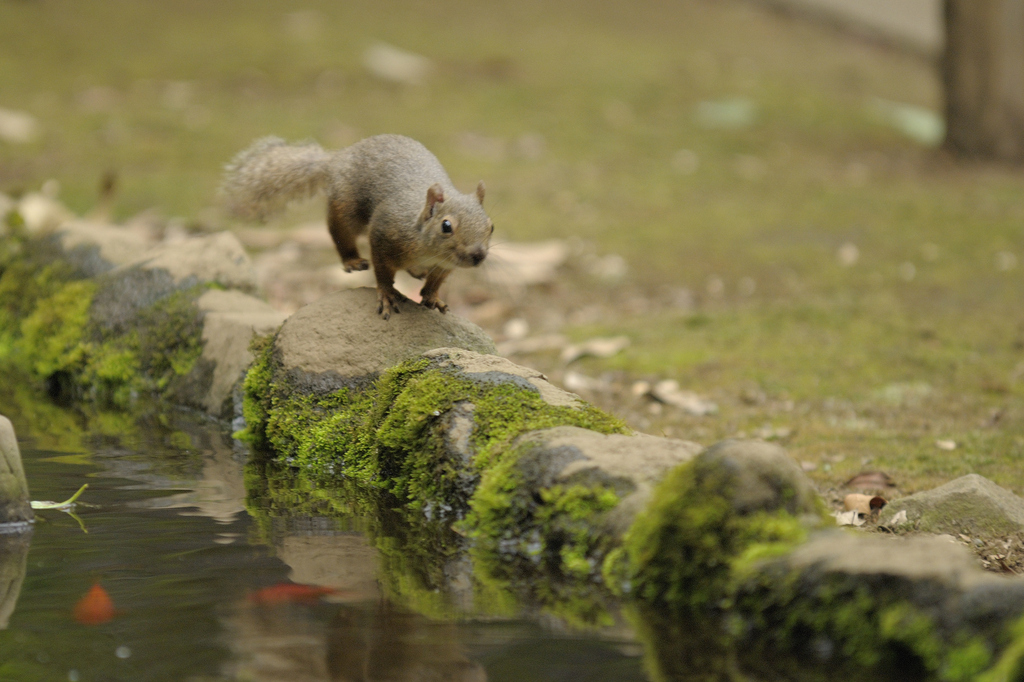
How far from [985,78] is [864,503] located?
981 centimetres

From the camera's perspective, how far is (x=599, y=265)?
9406mm

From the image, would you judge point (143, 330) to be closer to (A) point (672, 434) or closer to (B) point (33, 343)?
(B) point (33, 343)

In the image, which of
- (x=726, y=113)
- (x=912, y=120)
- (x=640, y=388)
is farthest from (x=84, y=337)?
(x=912, y=120)

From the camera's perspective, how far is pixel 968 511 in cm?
410

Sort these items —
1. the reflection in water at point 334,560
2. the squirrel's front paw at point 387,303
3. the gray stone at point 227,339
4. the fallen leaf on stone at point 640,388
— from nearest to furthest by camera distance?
the reflection in water at point 334,560 → the squirrel's front paw at point 387,303 → the gray stone at point 227,339 → the fallen leaf on stone at point 640,388

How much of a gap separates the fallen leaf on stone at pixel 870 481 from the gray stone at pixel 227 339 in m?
2.78

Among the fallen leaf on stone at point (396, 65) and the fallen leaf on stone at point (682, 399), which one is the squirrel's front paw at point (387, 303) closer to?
the fallen leaf on stone at point (682, 399)

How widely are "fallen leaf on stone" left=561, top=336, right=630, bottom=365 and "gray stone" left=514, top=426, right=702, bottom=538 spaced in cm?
320

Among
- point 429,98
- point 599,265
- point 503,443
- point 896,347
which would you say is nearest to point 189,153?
point 429,98

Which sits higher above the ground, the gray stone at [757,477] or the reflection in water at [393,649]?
the gray stone at [757,477]

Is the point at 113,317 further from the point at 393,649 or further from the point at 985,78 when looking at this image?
the point at 985,78

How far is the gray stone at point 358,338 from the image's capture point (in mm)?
4844

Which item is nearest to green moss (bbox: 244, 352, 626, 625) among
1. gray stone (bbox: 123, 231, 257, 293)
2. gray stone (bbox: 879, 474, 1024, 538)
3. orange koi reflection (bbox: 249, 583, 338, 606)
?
orange koi reflection (bbox: 249, 583, 338, 606)

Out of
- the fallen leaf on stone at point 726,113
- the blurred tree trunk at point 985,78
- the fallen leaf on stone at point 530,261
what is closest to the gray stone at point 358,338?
the fallen leaf on stone at point 530,261
